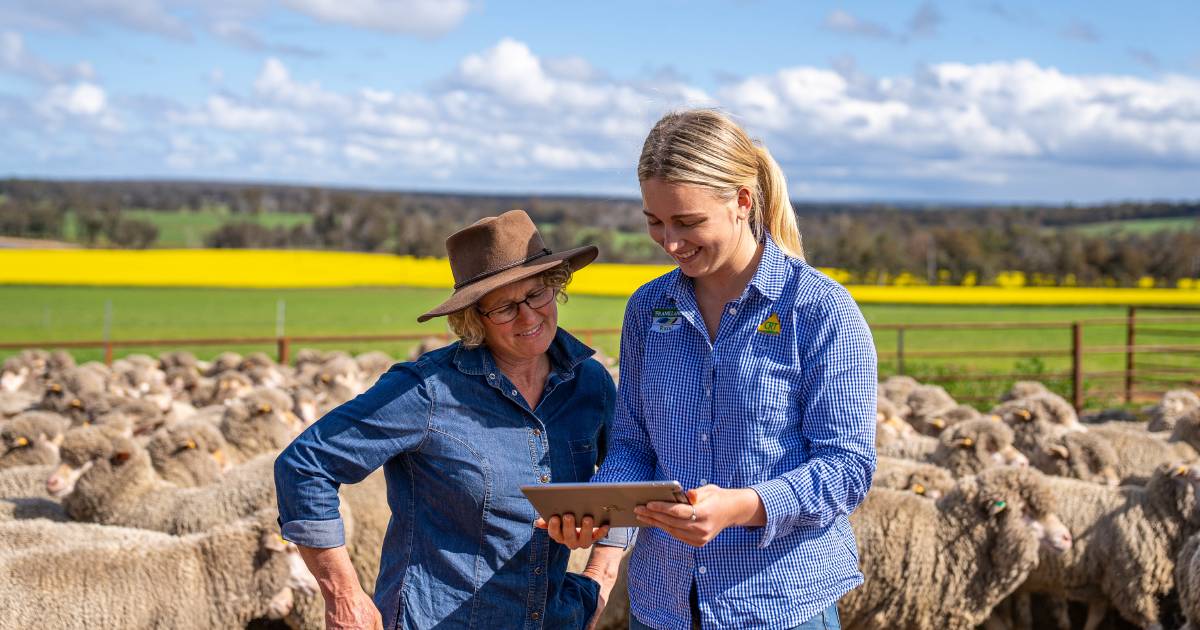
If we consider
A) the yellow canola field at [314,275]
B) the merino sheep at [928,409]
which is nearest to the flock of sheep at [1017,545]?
the merino sheep at [928,409]

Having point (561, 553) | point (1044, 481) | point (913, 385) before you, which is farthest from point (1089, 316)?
point (561, 553)

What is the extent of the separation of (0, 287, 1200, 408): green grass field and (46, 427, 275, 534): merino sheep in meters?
16.6

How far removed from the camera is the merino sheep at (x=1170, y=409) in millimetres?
10695

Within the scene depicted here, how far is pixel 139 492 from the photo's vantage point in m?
7.06

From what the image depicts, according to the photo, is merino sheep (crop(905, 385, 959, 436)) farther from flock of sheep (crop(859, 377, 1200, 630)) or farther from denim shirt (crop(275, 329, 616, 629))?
denim shirt (crop(275, 329, 616, 629))

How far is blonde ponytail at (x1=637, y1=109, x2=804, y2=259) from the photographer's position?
258cm

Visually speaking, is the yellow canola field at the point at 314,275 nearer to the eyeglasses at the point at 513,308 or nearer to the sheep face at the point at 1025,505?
the sheep face at the point at 1025,505

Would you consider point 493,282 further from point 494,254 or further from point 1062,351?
point 1062,351

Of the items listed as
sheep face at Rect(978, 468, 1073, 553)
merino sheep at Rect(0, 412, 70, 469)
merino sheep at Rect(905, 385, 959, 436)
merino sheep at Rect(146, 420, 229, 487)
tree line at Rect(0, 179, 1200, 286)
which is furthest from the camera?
tree line at Rect(0, 179, 1200, 286)

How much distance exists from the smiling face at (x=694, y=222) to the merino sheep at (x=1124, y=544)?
4.62 m

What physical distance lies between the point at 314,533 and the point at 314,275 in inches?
1813

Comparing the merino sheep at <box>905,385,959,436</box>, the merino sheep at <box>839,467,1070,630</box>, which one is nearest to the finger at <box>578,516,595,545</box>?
the merino sheep at <box>839,467,1070,630</box>

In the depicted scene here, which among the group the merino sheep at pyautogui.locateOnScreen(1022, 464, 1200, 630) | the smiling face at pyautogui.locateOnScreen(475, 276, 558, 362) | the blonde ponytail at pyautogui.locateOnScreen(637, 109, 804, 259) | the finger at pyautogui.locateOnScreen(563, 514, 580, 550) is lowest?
the merino sheep at pyautogui.locateOnScreen(1022, 464, 1200, 630)

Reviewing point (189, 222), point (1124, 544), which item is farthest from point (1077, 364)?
point (189, 222)
